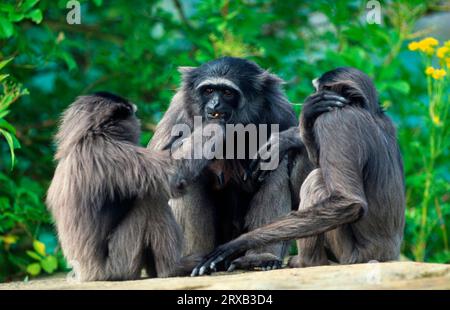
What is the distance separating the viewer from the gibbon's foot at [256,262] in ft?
34.0

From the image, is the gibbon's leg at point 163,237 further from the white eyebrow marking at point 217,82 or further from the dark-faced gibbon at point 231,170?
the white eyebrow marking at point 217,82

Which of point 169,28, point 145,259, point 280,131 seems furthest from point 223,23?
point 145,259

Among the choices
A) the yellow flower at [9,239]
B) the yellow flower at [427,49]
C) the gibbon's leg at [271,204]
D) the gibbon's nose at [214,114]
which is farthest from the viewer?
the yellow flower at [9,239]

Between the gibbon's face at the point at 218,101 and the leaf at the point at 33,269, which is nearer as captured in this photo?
the gibbon's face at the point at 218,101

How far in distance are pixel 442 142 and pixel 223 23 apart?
393cm

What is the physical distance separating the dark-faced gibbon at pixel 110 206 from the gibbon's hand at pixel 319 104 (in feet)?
5.47

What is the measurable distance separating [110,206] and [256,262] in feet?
6.38

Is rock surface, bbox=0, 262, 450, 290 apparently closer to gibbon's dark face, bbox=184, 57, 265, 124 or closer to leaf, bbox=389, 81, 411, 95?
gibbon's dark face, bbox=184, 57, 265, 124

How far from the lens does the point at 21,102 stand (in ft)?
50.7

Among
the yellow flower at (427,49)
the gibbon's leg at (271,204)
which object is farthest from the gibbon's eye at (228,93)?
the yellow flower at (427,49)

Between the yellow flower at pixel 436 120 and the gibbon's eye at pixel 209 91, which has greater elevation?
the gibbon's eye at pixel 209 91

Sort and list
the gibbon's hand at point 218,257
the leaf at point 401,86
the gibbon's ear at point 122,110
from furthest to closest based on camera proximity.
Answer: the leaf at point 401,86
the gibbon's ear at point 122,110
the gibbon's hand at point 218,257

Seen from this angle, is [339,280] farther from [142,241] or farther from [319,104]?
[142,241]

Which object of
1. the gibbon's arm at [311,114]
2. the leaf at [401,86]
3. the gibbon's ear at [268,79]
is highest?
the leaf at [401,86]
